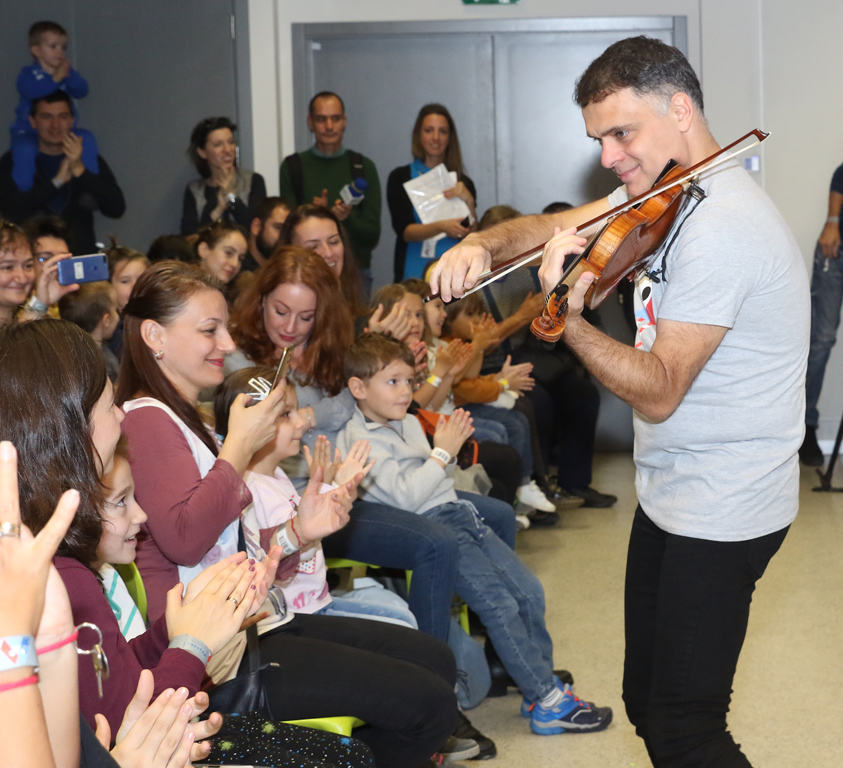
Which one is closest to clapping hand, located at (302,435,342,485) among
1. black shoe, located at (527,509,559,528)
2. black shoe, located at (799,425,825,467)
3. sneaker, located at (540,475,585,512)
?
black shoe, located at (527,509,559,528)

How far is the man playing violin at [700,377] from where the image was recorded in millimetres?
1487

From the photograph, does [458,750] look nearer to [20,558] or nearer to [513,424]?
[20,558]

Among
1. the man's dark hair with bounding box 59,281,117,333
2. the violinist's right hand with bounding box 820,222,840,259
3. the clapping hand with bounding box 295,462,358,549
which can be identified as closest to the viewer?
the clapping hand with bounding box 295,462,358,549

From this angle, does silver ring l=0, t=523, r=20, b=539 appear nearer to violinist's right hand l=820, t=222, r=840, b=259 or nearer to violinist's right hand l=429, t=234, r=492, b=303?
violinist's right hand l=429, t=234, r=492, b=303

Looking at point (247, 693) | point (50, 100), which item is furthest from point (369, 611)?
point (50, 100)

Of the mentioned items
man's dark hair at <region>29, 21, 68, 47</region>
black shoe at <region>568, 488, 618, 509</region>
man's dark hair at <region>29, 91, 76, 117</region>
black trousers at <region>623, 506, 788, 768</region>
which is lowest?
black shoe at <region>568, 488, 618, 509</region>

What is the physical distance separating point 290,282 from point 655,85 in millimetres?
1563

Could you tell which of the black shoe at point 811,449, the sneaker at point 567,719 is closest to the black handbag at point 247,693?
the sneaker at point 567,719

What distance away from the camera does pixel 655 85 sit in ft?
5.27

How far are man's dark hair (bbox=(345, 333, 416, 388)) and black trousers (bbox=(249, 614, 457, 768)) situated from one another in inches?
38.2

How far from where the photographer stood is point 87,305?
3.22 meters

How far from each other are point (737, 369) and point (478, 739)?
4.46ft

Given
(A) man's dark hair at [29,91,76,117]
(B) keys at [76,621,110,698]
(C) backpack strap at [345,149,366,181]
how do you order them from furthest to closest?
(C) backpack strap at [345,149,366,181], (A) man's dark hair at [29,91,76,117], (B) keys at [76,621,110,698]

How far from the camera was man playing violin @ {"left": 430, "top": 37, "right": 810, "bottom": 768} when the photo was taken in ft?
4.88
